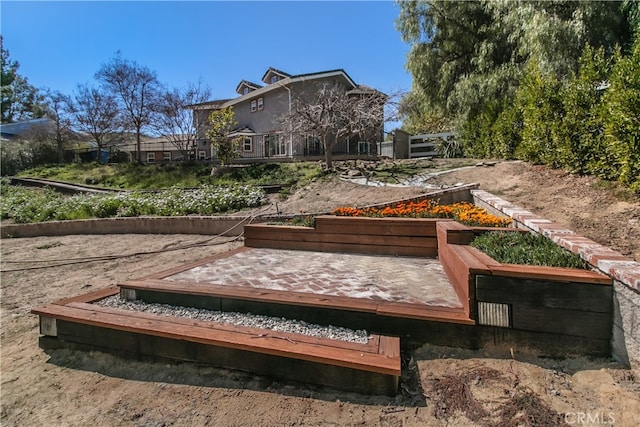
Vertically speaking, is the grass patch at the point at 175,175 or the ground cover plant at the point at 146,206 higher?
the grass patch at the point at 175,175

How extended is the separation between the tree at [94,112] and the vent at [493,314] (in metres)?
23.3

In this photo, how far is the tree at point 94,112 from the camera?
20391 millimetres

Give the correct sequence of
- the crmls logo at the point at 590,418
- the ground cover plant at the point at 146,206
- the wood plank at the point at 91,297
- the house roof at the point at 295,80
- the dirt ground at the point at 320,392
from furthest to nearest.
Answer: the house roof at the point at 295,80, the ground cover plant at the point at 146,206, the wood plank at the point at 91,297, the dirt ground at the point at 320,392, the crmls logo at the point at 590,418

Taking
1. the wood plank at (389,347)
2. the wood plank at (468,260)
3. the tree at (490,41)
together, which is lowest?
the wood plank at (389,347)

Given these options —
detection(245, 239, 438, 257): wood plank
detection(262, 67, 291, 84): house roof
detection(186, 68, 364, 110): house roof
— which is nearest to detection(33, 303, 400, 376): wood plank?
detection(245, 239, 438, 257): wood plank

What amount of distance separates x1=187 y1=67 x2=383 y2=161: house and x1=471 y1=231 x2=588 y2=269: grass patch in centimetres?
1323

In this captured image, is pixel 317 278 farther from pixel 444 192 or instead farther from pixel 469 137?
pixel 469 137

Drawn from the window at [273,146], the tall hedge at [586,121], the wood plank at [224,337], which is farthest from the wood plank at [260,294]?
the window at [273,146]

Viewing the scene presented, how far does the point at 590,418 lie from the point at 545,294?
2.23 feet

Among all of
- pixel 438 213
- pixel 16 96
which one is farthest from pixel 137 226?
pixel 16 96

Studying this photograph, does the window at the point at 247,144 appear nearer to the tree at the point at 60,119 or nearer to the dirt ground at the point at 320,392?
the tree at the point at 60,119

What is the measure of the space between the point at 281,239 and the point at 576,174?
4.73m

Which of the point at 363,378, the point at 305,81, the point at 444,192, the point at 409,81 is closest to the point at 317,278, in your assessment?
the point at 363,378

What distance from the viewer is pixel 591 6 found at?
8.68 meters
